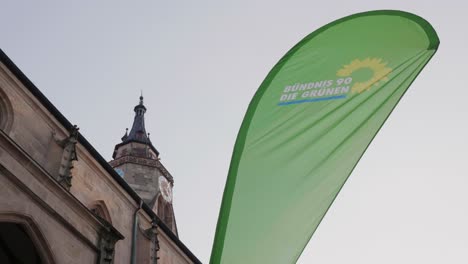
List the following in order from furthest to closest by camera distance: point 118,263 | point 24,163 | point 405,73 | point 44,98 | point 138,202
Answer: point 138,202 < point 118,263 < point 44,98 < point 24,163 < point 405,73

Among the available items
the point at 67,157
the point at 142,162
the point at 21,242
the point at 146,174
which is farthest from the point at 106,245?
the point at 142,162

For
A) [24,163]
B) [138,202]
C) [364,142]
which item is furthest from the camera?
[138,202]

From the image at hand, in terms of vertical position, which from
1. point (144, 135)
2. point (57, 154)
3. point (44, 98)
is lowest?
point (57, 154)

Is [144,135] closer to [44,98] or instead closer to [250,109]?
[44,98]

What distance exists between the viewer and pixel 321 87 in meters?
5.86

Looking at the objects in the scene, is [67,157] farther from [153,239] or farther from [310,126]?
[310,126]

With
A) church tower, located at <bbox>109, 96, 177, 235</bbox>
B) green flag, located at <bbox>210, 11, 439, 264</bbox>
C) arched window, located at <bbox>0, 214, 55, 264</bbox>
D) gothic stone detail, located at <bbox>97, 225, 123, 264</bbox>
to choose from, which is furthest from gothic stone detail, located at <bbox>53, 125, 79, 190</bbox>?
church tower, located at <bbox>109, 96, 177, 235</bbox>

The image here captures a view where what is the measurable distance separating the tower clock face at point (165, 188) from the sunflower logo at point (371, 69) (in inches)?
1177

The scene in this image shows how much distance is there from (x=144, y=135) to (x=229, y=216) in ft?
119

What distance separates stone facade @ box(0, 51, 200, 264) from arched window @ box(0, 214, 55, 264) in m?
0.02

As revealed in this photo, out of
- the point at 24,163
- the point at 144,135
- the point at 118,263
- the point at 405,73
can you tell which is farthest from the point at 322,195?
the point at 144,135

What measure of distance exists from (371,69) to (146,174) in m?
30.8

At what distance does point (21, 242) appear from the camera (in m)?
12.5

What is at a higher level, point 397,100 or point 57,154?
point 57,154
